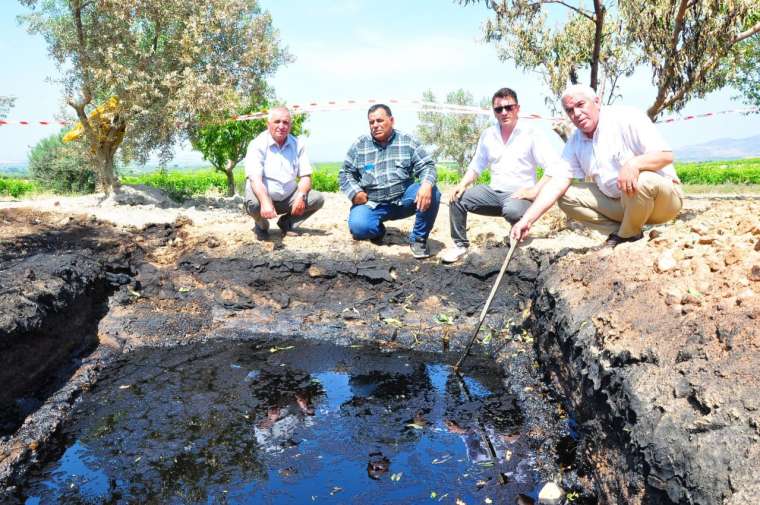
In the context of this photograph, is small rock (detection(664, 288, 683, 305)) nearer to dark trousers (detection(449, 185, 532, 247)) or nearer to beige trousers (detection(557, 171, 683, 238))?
beige trousers (detection(557, 171, 683, 238))

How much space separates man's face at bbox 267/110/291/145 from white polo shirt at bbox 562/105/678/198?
283 centimetres

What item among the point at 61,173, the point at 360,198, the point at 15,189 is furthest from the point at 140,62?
the point at 61,173

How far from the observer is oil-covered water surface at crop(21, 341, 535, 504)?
3.10m

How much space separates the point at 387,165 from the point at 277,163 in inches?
45.6

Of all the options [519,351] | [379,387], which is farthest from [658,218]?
[379,387]

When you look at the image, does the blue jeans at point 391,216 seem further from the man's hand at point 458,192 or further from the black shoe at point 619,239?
the black shoe at point 619,239

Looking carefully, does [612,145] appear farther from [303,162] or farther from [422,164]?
[303,162]

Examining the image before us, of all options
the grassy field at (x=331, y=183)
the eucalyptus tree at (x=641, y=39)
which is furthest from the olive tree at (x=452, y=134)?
→ the eucalyptus tree at (x=641, y=39)

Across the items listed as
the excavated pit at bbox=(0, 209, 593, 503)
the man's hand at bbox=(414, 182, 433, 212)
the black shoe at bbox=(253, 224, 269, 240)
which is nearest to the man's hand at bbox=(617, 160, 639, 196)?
the excavated pit at bbox=(0, 209, 593, 503)

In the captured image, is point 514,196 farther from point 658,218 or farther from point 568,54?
point 568,54

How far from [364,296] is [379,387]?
1.61m

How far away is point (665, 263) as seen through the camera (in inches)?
144

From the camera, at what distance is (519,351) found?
4.82 meters

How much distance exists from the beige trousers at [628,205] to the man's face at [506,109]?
93 centimetres
